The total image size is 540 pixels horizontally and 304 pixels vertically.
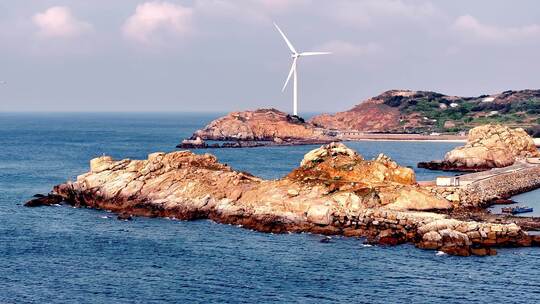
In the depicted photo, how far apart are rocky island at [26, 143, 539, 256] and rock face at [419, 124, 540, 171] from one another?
175ft

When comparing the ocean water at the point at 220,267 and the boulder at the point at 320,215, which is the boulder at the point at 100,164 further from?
the boulder at the point at 320,215

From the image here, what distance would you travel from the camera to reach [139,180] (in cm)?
10106

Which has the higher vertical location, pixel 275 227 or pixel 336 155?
pixel 336 155

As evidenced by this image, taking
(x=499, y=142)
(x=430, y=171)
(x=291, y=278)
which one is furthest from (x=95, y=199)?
(x=499, y=142)

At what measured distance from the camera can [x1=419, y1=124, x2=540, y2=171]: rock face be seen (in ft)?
501

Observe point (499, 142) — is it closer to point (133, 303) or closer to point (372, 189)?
point (372, 189)

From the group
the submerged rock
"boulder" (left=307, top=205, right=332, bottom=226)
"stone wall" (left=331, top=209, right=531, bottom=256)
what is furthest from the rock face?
the submerged rock

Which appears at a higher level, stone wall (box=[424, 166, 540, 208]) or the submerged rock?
stone wall (box=[424, 166, 540, 208])

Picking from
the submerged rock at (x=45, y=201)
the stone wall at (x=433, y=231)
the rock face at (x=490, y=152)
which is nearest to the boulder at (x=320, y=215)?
the stone wall at (x=433, y=231)

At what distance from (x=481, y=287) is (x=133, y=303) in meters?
26.5

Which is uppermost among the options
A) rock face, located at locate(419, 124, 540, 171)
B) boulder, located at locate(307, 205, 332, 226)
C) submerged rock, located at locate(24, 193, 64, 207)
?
rock face, located at locate(419, 124, 540, 171)

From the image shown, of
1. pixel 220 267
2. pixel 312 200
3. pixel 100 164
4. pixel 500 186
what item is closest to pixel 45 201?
pixel 100 164

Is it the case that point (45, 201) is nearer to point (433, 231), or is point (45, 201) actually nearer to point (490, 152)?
point (433, 231)

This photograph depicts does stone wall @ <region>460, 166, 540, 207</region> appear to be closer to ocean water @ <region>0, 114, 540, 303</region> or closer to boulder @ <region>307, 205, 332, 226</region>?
boulder @ <region>307, 205, 332, 226</region>
